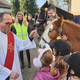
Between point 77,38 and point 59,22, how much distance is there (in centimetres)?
48

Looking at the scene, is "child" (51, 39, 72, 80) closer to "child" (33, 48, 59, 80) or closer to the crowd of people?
the crowd of people

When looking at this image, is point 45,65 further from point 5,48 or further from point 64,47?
point 5,48

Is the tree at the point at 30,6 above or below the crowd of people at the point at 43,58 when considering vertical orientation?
above

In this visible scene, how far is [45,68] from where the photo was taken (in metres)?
1.20

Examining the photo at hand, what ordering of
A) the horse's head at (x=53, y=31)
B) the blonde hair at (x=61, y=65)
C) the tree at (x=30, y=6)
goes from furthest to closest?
the tree at (x=30, y=6) → the horse's head at (x=53, y=31) → the blonde hair at (x=61, y=65)

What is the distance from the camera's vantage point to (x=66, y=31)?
1.53 metres

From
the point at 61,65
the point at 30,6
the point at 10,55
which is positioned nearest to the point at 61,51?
Result: the point at 61,65

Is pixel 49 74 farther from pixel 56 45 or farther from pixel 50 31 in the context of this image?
pixel 50 31

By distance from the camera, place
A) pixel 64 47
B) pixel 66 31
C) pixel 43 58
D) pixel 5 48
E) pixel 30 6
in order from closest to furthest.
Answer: pixel 43 58, pixel 64 47, pixel 5 48, pixel 66 31, pixel 30 6

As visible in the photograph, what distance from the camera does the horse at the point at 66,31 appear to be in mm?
1462

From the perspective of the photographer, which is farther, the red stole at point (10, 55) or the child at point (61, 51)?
the red stole at point (10, 55)

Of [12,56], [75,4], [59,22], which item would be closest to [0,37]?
[12,56]

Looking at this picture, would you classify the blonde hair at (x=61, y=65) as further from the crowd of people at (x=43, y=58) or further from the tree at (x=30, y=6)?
the tree at (x=30, y=6)

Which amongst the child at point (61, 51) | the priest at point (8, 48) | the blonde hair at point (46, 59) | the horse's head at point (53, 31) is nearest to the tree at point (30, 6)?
the horse's head at point (53, 31)
